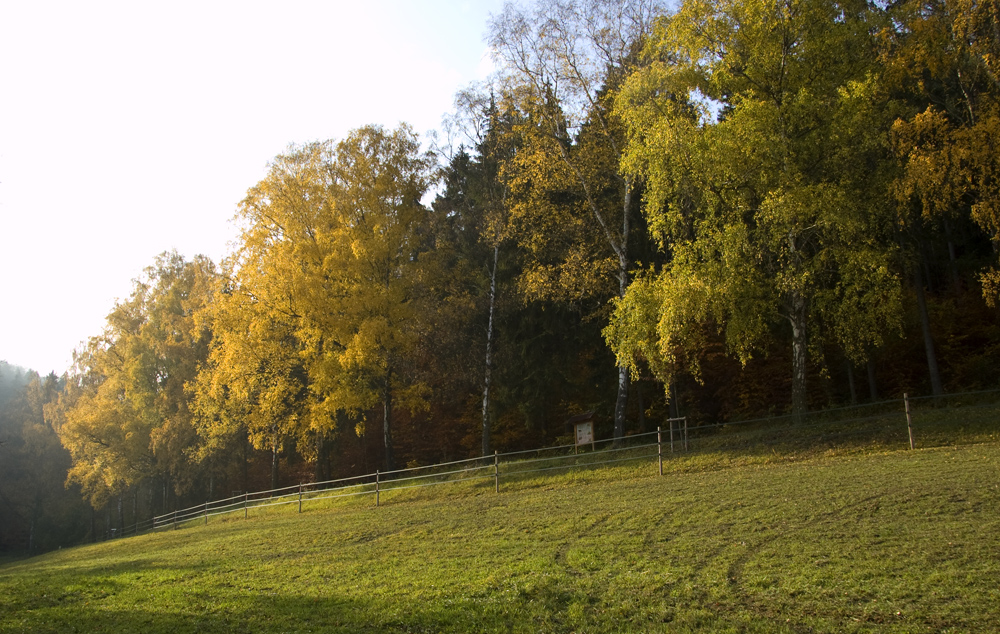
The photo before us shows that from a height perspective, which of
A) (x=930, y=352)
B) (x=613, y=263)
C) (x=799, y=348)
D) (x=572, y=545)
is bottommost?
(x=572, y=545)

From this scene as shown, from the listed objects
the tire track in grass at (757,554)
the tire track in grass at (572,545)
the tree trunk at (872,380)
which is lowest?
the tire track in grass at (572,545)

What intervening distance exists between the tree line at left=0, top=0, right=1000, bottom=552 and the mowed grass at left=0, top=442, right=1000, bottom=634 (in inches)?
252

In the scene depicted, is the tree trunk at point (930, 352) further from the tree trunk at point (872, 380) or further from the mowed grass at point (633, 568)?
the mowed grass at point (633, 568)

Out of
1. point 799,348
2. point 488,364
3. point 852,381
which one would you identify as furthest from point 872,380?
point 488,364

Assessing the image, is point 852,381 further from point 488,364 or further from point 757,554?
point 757,554

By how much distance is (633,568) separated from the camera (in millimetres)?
8570

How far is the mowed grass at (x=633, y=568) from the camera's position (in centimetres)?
660

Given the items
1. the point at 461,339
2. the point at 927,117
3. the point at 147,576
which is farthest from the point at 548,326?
the point at 147,576

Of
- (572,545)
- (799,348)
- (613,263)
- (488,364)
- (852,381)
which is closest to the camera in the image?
(572,545)

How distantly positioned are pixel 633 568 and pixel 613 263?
52.7ft

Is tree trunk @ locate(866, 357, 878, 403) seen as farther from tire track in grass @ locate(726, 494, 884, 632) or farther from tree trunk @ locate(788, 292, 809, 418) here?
tire track in grass @ locate(726, 494, 884, 632)

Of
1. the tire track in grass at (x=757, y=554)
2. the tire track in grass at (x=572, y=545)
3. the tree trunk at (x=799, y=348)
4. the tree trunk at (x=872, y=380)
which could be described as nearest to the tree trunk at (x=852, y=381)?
the tree trunk at (x=872, y=380)

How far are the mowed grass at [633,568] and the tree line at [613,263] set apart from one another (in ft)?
21.0

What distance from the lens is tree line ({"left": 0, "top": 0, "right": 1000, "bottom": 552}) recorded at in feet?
60.0
